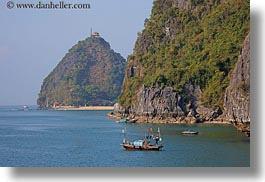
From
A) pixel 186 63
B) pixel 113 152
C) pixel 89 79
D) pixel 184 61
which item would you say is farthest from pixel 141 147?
pixel 89 79

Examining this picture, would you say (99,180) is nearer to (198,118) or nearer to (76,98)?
(198,118)

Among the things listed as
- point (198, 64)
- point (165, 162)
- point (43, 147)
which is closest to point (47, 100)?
point (198, 64)

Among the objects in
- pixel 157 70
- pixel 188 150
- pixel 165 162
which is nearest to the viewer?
pixel 165 162

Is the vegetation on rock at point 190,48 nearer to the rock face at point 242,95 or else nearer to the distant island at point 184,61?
the distant island at point 184,61

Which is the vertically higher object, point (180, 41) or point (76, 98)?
point (180, 41)

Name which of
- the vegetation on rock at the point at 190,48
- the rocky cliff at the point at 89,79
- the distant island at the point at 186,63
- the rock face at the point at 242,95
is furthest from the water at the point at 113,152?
the rocky cliff at the point at 89,79

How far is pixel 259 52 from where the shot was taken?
308 inches

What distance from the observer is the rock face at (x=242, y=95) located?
12.4m

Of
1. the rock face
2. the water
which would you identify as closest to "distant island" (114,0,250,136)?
the water

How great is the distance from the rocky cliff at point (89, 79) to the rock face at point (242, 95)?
2392cm

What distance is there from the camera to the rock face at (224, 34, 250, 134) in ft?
40.8

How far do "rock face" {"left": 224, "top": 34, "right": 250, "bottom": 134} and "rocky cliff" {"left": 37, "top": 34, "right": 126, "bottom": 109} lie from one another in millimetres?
23924

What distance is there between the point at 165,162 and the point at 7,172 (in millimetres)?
3854

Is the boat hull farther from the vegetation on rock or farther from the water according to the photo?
the vegetation on rock
